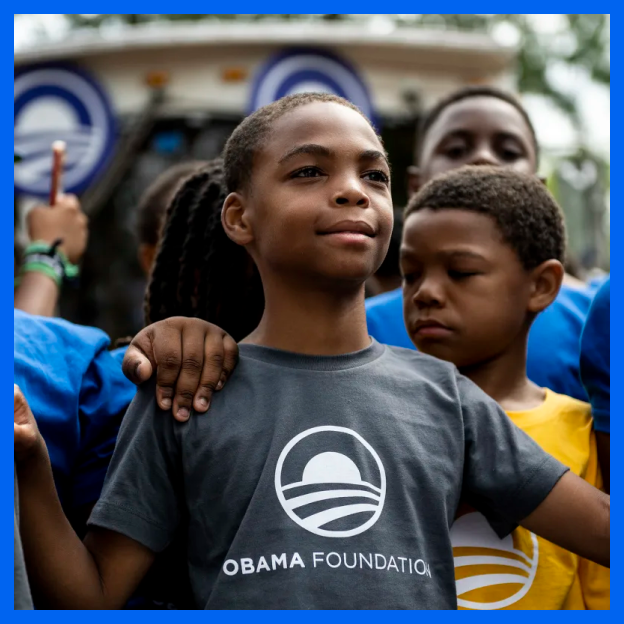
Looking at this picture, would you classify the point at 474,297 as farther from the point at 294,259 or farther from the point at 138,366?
the point at 138,366

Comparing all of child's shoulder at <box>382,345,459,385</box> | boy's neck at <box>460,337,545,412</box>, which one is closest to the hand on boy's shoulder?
child's shoulder at <box>382,345,459,385</box>

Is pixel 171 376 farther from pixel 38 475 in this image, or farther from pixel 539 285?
pixel 539 285

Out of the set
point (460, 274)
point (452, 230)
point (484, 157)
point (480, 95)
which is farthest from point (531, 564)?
point (480, 95)

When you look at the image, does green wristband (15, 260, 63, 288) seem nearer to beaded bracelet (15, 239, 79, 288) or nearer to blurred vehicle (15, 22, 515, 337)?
beaded bracelet (15, 239, 79, 288)

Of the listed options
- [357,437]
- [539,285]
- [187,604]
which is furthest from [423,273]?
[187,604]

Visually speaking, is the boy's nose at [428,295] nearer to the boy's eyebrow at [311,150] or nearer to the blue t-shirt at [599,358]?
the blue t-shirt at [599,358]

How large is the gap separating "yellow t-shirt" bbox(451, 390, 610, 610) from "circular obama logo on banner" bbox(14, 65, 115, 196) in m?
3.72

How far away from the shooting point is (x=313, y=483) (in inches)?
64.8

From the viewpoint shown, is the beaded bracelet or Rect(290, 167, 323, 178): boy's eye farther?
the beaded bracelet

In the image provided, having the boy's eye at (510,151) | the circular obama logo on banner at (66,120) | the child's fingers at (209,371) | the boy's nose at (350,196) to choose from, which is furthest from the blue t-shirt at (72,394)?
the circular obama logo on banner at (66,120)

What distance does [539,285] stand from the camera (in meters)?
2.33

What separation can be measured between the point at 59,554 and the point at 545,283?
1.35 meters

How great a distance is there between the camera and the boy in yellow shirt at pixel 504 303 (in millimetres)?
1980

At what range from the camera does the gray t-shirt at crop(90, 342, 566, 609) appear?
1.60m
